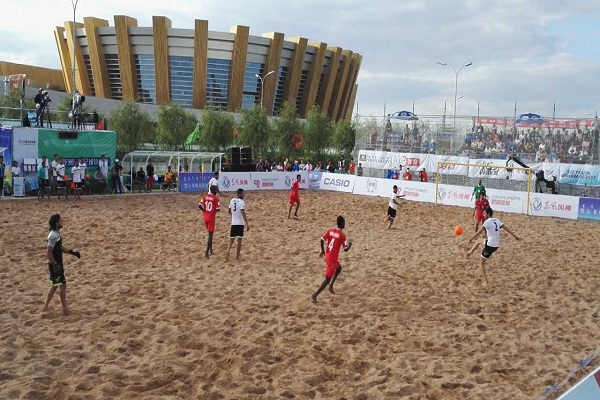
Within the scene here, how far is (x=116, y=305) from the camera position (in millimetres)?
9211

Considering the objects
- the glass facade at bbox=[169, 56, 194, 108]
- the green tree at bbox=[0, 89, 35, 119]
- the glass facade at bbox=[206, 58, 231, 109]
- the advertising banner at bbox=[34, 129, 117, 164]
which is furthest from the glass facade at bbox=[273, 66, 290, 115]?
the advertising banner at bbox=[34, 129, 117, 164]

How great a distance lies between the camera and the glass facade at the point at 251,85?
213ft

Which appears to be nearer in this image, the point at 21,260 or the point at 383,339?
the point at 383,339

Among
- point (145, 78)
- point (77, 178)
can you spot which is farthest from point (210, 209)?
point (145, 78)

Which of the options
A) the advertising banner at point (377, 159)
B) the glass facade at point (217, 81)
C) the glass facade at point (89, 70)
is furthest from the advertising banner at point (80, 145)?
the glass facade at point (89, 70)

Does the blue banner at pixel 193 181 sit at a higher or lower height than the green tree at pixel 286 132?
lower

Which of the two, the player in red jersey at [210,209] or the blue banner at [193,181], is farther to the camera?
the blue banner at [193,181]

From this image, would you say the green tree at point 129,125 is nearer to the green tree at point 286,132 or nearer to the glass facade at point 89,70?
the green tree at point 286,132

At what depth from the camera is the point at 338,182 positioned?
32.2 metres

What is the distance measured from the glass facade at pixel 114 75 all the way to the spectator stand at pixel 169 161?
31679 millimetres

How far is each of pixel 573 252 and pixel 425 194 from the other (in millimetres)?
12598

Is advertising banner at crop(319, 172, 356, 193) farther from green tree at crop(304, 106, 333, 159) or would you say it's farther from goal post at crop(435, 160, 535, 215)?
green tree at crop(304, 106, 333, 159)

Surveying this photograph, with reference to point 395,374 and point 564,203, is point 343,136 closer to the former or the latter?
point 564,203

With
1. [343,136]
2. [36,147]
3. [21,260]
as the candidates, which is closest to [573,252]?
[21,260]
